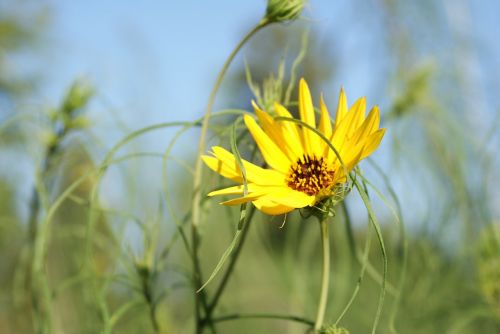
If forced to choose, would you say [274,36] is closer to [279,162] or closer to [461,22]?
[461,22]

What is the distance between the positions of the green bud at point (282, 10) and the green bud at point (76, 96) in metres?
0.28

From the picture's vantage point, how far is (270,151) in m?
0.34

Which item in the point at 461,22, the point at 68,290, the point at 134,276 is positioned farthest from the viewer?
the point at 461,22

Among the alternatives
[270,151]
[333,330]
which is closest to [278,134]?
[270,151]

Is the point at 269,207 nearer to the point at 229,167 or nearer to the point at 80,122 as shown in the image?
the point at 229,167

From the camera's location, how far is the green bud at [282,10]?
14.4 inches

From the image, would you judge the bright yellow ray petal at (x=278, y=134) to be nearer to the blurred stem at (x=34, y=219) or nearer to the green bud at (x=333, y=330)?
the green bud at (x=333, y=330)

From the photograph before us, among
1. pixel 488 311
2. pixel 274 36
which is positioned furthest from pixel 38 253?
pixel 274 36

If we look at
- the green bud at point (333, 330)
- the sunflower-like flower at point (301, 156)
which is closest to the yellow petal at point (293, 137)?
the sunflower-like flower at point (301, 156)

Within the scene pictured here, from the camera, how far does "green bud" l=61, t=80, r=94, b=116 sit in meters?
0.58

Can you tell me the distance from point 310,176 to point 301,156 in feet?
0.08

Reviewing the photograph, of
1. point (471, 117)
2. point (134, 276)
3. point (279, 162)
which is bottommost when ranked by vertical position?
point (134, 276)

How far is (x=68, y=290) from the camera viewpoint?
3.43 ft

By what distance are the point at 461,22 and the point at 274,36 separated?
5275 mm
